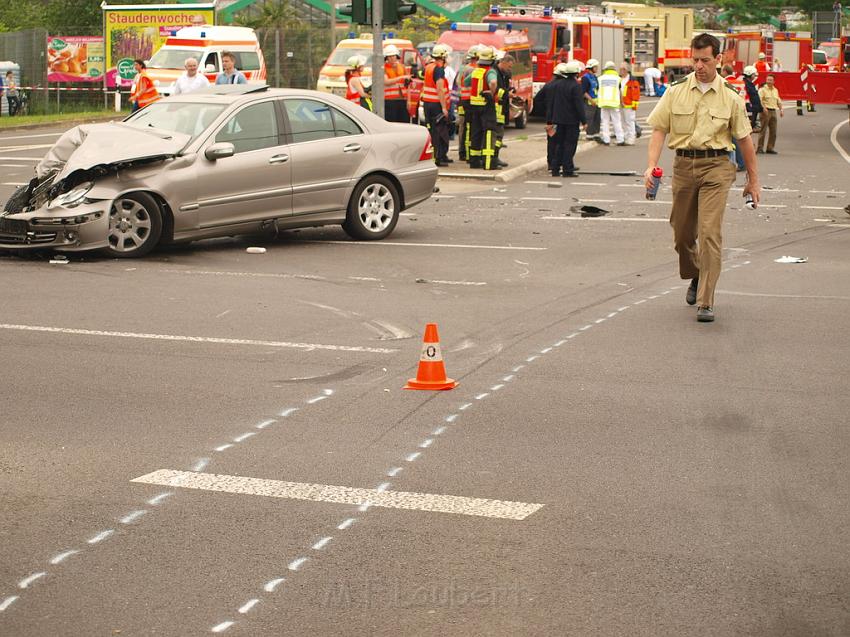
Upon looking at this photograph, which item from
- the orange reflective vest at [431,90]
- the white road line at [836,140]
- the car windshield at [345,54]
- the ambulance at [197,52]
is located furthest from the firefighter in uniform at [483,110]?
the car windshield at [345,54]

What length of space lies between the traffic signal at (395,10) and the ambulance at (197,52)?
14.0 m

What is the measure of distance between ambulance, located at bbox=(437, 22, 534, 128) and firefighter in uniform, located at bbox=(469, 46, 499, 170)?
858cm

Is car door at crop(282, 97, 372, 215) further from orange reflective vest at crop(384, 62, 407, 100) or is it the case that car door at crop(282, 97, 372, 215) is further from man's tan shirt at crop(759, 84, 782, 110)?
man's tan shirt at crop(759, 84, 782, 110)

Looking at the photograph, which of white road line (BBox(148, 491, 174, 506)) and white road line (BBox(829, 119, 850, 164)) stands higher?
white road line (BBox(829, 119, 850, 164))

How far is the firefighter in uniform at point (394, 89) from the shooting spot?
23766 mm

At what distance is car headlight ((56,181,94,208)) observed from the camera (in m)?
12.8

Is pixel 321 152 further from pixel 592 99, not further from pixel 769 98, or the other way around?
pixel 769 98

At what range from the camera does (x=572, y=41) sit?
4116 centimetres

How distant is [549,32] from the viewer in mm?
38312

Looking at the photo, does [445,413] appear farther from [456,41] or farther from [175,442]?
[456,41]

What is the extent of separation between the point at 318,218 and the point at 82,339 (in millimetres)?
5373

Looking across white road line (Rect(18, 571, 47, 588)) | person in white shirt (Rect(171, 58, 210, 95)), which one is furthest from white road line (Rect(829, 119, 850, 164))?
white road line (Rect(18, 571, 47, 588))

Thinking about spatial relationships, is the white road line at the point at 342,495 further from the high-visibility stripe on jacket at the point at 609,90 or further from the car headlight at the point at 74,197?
the high-visibility stripe on jacket at the point at 609,90

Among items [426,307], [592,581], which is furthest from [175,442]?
[426,307]
